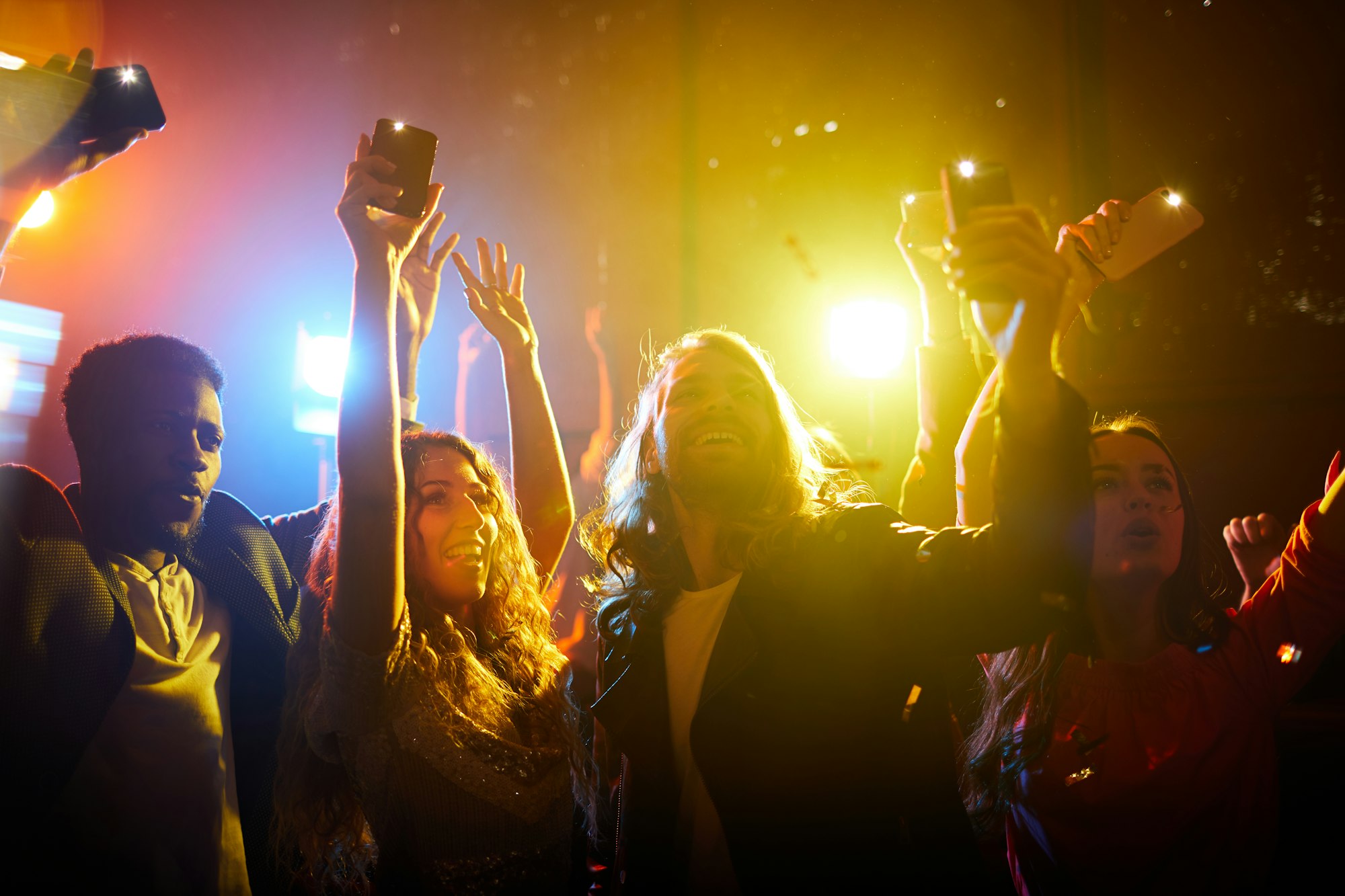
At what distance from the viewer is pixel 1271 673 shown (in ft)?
5.16

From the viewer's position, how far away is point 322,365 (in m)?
4.85

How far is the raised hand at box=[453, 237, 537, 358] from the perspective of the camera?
2.13 meters

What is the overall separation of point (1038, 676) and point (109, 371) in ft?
7.72

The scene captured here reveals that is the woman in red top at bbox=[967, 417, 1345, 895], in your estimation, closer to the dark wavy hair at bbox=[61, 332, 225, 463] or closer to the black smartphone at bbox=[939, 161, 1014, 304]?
the black smartphone at bbox=[939, 161, 1014, 304]

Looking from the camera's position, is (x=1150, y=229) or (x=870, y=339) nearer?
(x=1150, y=229)

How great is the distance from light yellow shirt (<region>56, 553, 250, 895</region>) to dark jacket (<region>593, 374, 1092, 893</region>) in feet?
2.96

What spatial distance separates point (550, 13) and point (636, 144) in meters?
1.04

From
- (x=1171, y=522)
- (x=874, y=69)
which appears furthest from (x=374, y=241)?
(x=874, y=69)

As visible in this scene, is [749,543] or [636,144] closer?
[749,543]

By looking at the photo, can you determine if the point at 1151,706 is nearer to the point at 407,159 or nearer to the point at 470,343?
the point at 407,159

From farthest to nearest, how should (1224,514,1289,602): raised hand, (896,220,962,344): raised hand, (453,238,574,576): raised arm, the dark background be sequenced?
the dark background
(453,238,574,576): raised arm
(1224,514,1289,602): raised hand
(896,220,962,344): raised hand

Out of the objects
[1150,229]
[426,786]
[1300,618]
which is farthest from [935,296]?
[426,786]

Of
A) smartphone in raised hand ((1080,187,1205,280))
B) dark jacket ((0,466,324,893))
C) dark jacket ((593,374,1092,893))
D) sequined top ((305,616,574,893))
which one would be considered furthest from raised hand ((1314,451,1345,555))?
dark jacket ((0,466,324,893))

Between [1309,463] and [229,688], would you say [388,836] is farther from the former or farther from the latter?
[1309,463]
